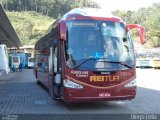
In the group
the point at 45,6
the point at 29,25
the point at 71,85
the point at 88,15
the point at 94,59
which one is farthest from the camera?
the point at 45,6

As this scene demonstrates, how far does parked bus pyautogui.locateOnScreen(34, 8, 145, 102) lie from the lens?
13.0 meters

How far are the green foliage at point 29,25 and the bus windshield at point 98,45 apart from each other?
8288 centimetres

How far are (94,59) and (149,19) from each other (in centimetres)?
10469

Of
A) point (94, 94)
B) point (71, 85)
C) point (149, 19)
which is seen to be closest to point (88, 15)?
point (71, 85)

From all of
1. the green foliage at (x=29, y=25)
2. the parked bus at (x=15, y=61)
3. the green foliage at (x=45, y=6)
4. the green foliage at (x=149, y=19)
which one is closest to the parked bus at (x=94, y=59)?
the parked bus at (x=15, y=61)

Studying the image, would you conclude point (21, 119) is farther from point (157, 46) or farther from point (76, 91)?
point (157, 46)

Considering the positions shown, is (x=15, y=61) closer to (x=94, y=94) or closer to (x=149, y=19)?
(x=94, y=94)

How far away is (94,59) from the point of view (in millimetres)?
13242

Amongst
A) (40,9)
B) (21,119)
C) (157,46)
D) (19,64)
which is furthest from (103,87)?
(40,9)

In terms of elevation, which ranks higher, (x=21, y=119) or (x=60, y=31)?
(x=60, y=31)

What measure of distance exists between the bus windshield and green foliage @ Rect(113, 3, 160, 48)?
8639 centimetres

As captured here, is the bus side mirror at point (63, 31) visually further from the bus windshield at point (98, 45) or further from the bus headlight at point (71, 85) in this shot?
the bus headlight at point (71, 85)

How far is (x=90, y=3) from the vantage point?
14650cm

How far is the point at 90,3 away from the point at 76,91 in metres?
135
